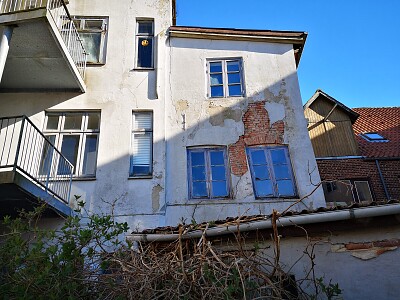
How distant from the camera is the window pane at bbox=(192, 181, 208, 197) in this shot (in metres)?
8.90

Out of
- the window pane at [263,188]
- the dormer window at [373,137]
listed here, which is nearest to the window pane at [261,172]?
the window pane at [263,188]

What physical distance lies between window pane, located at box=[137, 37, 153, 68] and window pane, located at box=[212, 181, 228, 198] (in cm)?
432

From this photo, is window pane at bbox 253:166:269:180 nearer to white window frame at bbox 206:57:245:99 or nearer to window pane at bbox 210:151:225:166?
window pane at bbox 210:151:225:166

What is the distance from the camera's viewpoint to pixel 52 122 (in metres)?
9.58

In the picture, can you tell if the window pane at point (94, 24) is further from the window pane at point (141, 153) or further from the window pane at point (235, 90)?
the window pane at point (235, 90)

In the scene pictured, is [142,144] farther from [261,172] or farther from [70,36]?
[70,36]

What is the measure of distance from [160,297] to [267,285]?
1.31 metres

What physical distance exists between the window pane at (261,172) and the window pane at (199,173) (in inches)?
55.5

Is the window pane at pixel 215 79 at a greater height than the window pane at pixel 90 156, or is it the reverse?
the window pane at pixel 215 79

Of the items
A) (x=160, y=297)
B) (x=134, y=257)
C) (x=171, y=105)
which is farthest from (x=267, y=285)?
(x=171, y=105)

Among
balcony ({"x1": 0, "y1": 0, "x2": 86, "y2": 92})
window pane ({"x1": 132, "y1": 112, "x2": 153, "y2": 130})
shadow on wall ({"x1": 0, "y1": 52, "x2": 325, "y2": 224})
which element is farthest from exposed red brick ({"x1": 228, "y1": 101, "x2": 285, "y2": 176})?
balcony ({"x1": 0, "y1": 0, "x2": 86, "y2": 92})

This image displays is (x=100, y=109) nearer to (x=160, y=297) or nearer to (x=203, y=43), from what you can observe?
(x=203, y=43)

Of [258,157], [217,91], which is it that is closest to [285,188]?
[258,157]

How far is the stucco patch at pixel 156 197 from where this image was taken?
336 inches
